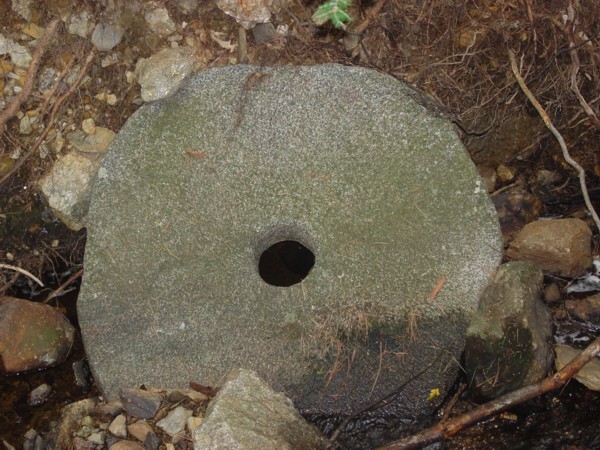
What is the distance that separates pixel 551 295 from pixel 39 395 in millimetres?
2543

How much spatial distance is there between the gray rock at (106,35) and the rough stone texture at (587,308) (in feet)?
8.51

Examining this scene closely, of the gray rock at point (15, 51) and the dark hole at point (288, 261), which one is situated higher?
the gray rock at point (15, 51)

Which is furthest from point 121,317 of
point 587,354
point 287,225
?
point 587,354

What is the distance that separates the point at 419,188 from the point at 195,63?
123cm

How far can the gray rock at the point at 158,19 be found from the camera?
3.35m

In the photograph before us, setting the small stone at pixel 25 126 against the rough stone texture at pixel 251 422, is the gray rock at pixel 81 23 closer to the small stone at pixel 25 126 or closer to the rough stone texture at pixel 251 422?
the small stone at pixel 25 126

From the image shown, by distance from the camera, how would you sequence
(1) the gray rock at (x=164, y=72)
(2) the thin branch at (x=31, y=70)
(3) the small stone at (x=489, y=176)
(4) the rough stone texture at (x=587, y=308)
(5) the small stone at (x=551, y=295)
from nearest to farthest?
1. (1) the gray rock at (x=164, y=72)
2. (4) the rough stone texture at (x=587, y=308)
3. (5) the small stone at (x=551, y=295)
4. (2) the thin branch at (x=31, y=70)
5. (3) the small stone at (x=489, y=176)

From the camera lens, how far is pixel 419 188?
279cm

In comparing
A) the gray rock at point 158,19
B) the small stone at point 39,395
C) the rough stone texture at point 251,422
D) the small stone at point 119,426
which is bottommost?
the small stone at point 39,395

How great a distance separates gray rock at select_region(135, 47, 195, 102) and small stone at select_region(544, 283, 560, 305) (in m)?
2.02

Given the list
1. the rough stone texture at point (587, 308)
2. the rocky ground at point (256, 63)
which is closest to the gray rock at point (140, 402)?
the rocky ground at point (256, 63)

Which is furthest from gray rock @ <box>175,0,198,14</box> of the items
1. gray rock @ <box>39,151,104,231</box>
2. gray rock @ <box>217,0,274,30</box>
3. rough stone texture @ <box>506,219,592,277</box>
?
rough stone texture @ <box>506,219,592,277</box>

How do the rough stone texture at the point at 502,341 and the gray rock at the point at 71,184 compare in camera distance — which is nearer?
the rough stone texture at the point at 502,341

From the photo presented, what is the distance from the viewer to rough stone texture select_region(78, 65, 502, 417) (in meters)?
2.76
